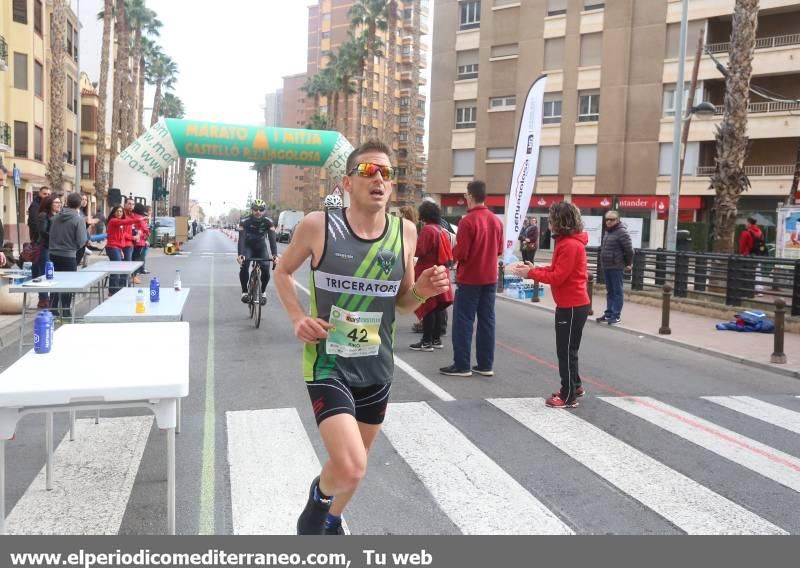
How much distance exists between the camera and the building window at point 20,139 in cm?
3847

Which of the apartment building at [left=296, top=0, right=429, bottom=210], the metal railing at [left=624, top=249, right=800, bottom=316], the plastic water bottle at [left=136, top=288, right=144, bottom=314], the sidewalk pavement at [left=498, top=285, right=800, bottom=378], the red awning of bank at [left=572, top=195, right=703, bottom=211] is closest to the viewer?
the plastic water bottle at [left=136, top=288, right=144, bottom=314]

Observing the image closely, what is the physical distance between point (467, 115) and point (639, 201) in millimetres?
14318

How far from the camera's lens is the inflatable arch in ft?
70.8

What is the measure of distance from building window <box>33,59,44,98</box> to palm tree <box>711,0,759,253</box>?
36.2m

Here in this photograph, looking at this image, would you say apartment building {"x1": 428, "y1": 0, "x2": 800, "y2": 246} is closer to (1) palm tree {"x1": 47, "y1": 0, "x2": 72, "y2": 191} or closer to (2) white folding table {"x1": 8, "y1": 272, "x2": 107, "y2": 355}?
(1) palm tree {"x1": 47, "y1": 0, "x2": 72, "y2": 191}

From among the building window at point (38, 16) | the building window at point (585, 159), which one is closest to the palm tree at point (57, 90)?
the building window at point (38, 16)

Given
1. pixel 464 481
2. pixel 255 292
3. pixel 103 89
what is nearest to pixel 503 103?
pixel 103 89

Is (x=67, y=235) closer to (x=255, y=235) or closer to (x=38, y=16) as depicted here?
(x=255, y=235)

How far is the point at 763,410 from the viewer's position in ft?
23.9

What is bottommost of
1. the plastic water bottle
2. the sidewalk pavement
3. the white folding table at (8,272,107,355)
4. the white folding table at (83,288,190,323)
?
the sidewalk pavement

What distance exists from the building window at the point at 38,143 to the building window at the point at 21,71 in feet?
7.93

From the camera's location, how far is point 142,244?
17.6 meters

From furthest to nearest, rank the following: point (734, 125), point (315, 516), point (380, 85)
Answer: point (380, 85) < point (734, 125) < point (315, 516)
